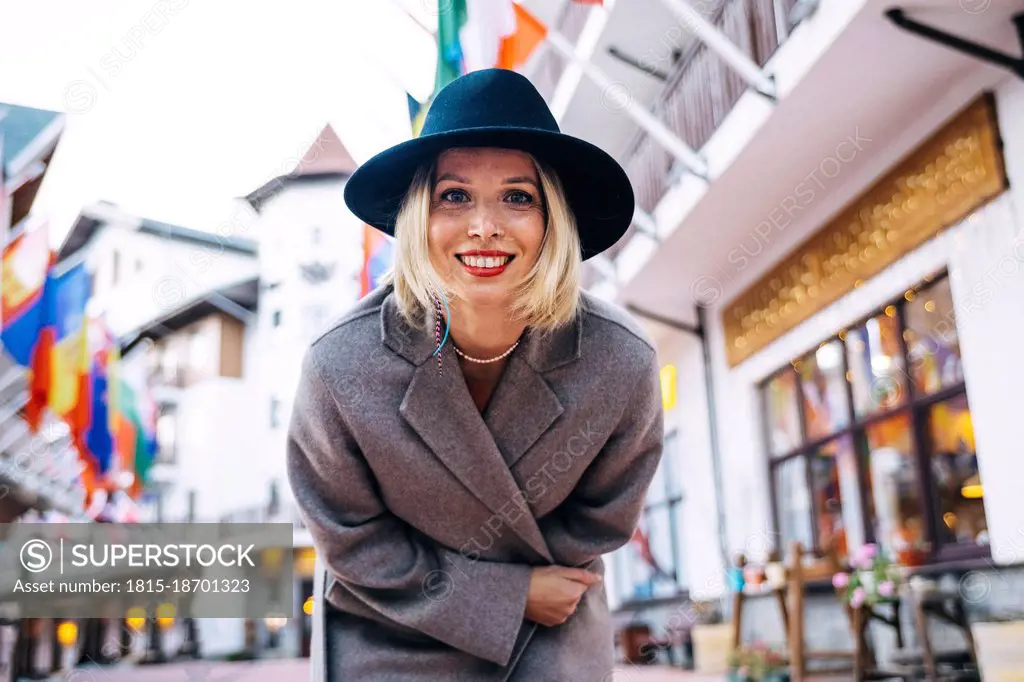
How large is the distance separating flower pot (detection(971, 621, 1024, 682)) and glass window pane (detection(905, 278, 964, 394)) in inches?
86.0

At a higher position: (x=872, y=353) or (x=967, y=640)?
(x=872, y=353)

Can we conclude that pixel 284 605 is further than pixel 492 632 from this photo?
Yes

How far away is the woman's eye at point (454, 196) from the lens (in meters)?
1.68

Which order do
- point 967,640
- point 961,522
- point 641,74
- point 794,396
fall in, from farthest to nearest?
point 641,74
point 794,396
point 961,522
point 967,640

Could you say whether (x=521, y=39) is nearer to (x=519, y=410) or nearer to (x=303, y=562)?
(x=519, y=410)

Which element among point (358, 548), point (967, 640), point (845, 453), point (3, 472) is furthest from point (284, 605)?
point (358, 548)

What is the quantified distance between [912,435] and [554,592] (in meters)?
5.71

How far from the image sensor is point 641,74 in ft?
37.9

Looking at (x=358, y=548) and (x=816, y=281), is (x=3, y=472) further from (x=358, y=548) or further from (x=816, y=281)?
(x=358, y=548)

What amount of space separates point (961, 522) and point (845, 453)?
6.20 ft

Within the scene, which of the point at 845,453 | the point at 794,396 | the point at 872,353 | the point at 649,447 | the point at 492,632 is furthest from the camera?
the point at 794,396

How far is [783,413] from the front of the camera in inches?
374

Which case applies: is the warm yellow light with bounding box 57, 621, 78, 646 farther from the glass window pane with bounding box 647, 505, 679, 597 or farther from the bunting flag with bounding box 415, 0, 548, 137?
the bunting flag with bounding box 415, 0, 548, 137

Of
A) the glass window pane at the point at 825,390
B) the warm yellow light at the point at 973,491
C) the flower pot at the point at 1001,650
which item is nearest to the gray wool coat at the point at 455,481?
the flower pot at the point at 1001,650
